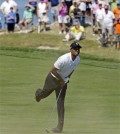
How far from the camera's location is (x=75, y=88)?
19.5 metres

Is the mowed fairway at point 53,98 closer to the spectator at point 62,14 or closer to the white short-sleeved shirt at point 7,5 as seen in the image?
the spectator at point 62,14

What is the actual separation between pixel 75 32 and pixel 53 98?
44.7 ft

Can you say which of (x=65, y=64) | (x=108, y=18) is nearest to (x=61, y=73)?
(x=65, y=64)

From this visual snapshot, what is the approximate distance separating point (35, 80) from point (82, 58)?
738 centimetres

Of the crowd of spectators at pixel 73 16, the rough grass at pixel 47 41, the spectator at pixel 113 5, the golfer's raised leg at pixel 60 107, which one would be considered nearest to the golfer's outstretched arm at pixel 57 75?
the golfer's raised leg at pixel 60 107

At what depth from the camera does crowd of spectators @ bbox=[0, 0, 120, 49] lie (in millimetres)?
30750

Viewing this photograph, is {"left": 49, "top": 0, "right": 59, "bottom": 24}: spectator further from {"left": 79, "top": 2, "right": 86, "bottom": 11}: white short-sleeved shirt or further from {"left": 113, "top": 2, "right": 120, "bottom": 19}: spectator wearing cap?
{"left": 113, "top": 2, "right": 120, "bottom": 19}: spectator wearing cap

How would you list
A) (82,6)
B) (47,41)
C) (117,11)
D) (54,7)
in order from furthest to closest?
(54,7) → (82,6) → (47,41) → (117,11)

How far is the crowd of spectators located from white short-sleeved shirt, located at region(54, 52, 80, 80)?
16.6 m

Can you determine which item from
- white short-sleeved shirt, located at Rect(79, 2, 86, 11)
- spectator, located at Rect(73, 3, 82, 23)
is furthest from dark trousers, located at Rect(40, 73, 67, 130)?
white short-sleeved shirt, located at Rect(79, 2, 86, 11)

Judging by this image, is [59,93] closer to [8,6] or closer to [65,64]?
[65,64]

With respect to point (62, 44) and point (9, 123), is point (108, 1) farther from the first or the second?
point (9, 123)

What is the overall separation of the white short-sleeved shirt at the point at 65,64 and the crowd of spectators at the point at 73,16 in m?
16.6

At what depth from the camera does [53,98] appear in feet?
59.0
